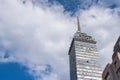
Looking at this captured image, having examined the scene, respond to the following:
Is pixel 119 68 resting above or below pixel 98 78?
below

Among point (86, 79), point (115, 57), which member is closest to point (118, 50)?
point (115, 57)

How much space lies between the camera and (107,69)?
55.2m

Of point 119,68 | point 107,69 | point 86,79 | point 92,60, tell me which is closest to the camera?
point 119,68

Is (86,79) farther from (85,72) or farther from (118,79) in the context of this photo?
(118,79)

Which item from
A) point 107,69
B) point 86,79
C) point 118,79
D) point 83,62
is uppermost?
point 83,62

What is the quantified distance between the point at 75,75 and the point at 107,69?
138 m

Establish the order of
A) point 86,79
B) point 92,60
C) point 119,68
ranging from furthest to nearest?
point 92,60
point 86,79
point 119,68

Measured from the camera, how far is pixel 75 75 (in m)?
192

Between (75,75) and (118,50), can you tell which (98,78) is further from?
(118,50)

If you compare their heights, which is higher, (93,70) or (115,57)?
(93,70)

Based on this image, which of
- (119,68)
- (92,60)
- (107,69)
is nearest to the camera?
(119,68)

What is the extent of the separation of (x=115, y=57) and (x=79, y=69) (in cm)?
13860

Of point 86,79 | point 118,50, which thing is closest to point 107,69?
point 118,50

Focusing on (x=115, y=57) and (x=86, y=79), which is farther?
(x=86, y=79)
